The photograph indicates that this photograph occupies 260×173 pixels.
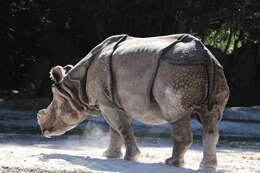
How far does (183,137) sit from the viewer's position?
966 cm

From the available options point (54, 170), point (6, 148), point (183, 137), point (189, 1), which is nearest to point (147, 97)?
point (183, 137)

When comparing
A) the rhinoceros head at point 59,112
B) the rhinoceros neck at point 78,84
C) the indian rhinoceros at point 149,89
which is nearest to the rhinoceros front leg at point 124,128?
the indian rhinoceros at point 149,89

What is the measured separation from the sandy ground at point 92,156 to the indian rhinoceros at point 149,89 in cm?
51

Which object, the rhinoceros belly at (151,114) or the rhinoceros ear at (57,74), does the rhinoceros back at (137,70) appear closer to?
the rhinoceros belly at (151,114)

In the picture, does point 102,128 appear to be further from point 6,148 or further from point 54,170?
point 54,170

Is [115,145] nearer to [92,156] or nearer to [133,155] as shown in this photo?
[92,156]

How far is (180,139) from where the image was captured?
9688 mm

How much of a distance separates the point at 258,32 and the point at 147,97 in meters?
20.4

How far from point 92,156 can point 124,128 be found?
39.6 inches

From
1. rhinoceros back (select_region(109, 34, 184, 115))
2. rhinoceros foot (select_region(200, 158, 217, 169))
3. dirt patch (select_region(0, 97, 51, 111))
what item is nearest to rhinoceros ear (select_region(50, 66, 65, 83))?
rhinoceros back (select_region(109, 34, 184, 115))

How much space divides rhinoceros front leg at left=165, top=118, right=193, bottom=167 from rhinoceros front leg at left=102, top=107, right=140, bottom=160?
2.49ft

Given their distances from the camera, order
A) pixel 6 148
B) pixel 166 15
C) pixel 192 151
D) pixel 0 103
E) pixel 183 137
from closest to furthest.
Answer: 1. pixel 183 137
2. pixel 6 148
3. pixel 192 151
4. pixel 0 103
5. pixel 166 15

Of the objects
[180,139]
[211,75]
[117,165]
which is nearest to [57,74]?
[117,165]

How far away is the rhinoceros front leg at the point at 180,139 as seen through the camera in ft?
31.4
